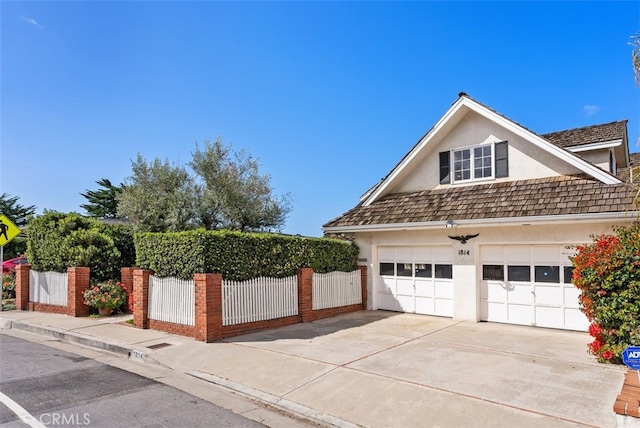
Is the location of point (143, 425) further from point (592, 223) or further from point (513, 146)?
point (513, 146)

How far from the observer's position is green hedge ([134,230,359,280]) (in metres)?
9.95

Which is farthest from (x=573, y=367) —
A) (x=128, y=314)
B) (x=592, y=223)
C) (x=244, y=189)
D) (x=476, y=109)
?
(x=244, y=189)

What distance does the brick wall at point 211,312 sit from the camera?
9.61 metres

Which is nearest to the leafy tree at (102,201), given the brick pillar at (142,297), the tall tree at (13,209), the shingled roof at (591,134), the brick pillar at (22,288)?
the tall tree at (13,209)

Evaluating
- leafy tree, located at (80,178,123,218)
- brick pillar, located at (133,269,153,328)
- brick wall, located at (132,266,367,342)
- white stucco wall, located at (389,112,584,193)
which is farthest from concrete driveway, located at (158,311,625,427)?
leafy tree, located at (80,178,123,218)

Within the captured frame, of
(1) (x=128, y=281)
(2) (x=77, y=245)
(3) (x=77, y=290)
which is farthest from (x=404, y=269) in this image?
(2) (x=77, y=245)

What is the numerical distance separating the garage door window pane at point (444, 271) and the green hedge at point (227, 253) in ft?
11.5

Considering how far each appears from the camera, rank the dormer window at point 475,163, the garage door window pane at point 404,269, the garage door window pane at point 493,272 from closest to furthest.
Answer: the garage door window pane at point 493,272 → the dormer window at point 475,163 → the garage door window pane at point 404,269

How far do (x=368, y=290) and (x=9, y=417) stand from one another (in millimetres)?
10625

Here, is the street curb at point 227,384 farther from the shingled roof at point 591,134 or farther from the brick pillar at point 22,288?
the shingled roof at point 591,134

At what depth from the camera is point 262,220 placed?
1869cm

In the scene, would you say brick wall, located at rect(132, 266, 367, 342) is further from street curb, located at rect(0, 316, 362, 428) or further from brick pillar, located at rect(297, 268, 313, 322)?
street curb, located at rect(0, 316, 362, 428)

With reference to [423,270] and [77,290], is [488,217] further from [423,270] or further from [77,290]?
[77,290]

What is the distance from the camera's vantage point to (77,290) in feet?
44.2
